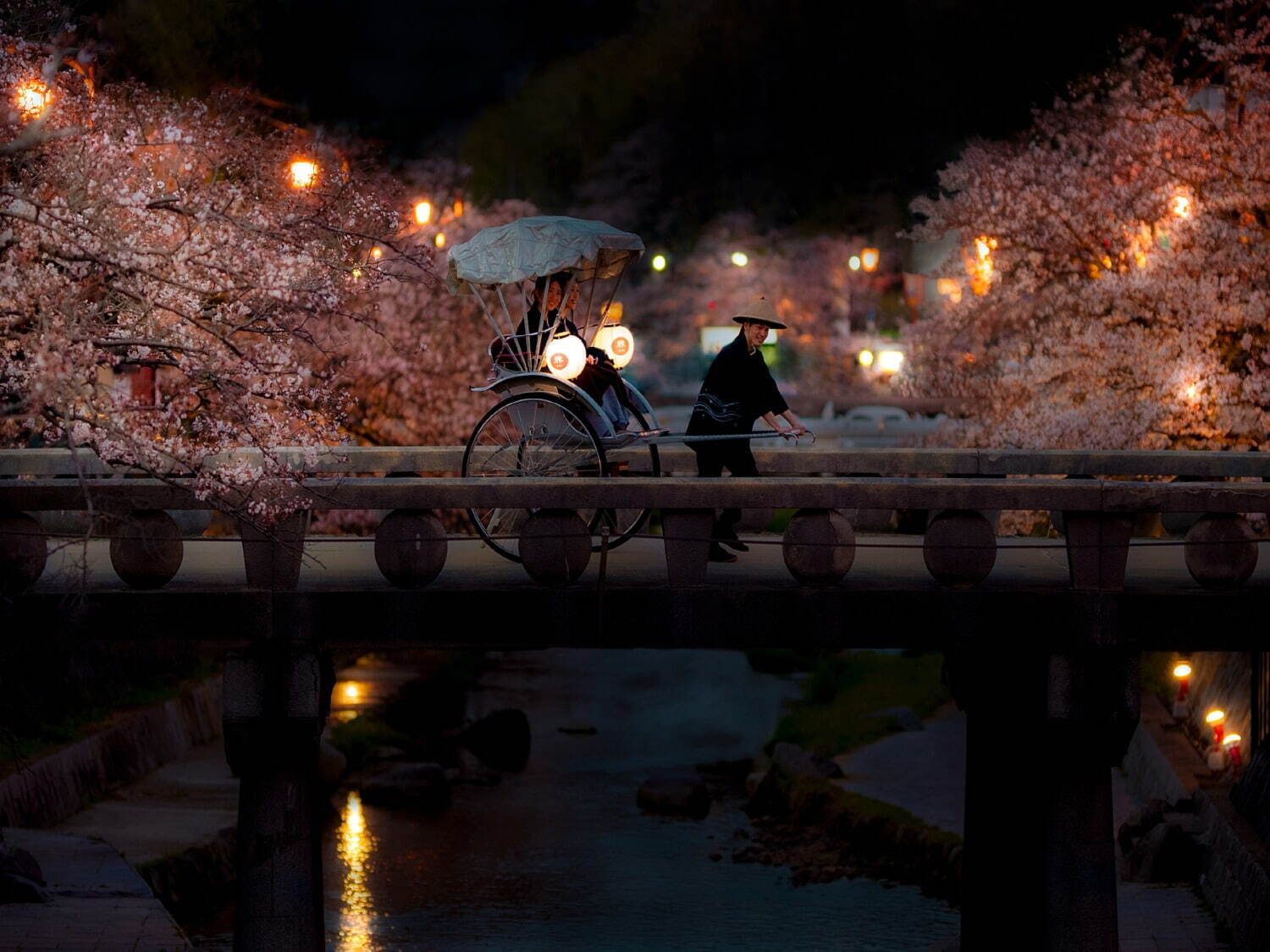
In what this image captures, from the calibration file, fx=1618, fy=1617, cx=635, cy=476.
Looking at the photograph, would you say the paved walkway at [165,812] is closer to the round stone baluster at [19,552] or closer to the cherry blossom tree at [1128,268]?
the round stone baluster at [19,552]

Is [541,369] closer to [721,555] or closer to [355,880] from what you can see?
[721,555]

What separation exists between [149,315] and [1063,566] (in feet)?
23.0

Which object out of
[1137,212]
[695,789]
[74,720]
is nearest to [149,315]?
[74,720]

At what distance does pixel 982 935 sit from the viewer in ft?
37.9

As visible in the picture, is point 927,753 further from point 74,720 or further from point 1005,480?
point 1005,480

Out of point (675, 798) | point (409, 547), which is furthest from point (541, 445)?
point (675, 798)

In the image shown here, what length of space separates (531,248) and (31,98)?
5950 mm

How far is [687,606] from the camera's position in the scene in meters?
10.8

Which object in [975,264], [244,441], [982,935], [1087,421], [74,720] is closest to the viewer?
[982,935]

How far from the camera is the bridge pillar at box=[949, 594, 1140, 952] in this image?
34.7ft

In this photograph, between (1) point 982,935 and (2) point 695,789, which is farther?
(2) point 695,789

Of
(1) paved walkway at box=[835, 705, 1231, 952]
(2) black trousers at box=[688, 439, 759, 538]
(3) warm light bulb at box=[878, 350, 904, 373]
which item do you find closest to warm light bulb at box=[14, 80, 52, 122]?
(2) black trousers at box=[688, 439, 759, 538]

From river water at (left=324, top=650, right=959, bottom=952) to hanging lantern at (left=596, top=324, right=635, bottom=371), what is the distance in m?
7.07

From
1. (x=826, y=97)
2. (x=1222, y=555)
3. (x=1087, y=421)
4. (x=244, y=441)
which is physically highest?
(x=826, y=97)
